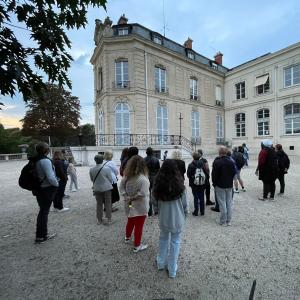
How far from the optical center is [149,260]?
10.3ft

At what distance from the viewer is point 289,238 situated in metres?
3.73

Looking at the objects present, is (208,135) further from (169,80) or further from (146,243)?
(146,243)

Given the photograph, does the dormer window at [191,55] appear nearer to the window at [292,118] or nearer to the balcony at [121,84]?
the balcony at [121,84]

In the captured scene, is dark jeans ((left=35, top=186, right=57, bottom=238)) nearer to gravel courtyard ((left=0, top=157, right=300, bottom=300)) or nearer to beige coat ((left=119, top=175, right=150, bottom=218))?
gravel courtyard ((left=0, top=157, right=300, bottom=300))

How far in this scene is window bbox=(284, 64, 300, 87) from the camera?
760 inches

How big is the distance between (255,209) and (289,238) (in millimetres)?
1566

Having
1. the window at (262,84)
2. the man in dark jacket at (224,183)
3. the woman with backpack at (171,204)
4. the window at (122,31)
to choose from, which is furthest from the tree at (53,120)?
the woman with backpack at (171,204)

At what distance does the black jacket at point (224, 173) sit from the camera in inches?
168

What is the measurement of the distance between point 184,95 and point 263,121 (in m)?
8.44

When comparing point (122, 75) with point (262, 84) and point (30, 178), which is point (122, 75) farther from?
point (30, 178)

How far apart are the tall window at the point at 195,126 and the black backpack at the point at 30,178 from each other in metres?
19.2

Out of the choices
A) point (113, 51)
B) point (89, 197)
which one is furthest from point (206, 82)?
point (89, 197)

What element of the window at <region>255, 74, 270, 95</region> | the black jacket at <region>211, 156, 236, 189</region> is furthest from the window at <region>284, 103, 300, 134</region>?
the black jacket at <region>211, 156, 236, 189</region>

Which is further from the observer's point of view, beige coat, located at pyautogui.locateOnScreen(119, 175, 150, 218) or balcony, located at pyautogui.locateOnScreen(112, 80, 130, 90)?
balcony, located at pyautogui.locateOnScreen(112, 80, 130, 90)
